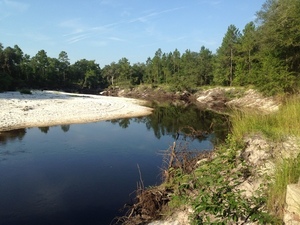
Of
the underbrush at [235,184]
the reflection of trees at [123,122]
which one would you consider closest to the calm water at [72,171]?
the underbrush at [235,184]

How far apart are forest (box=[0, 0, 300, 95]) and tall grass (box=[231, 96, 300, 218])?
501 cm

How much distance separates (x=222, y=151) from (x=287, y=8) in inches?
1356

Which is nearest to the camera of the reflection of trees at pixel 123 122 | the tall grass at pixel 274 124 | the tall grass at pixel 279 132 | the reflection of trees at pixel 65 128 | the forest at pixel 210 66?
the tall grass at pixel 279 132

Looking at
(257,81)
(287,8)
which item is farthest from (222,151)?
(257,81)

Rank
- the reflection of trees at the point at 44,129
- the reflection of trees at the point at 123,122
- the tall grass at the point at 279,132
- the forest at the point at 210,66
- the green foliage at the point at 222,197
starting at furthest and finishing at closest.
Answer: the forest at the point at 210,66 → the reflection of trees at the point at 123,122 → the reflection of trees at the point at 44,129 → the tall grass at the point at 279,132 → the green foliage at the point at 222,197

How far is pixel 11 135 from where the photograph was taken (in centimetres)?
2233

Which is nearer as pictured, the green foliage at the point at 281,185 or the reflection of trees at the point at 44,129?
the green foliage at the point at 281,185

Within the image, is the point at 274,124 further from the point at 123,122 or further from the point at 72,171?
the point at 123,122

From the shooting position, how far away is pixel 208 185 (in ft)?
22.1

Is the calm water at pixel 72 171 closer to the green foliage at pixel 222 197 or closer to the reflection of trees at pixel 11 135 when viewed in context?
the reflection of trees at pixel 11 135

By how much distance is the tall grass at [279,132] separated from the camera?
5566 mm

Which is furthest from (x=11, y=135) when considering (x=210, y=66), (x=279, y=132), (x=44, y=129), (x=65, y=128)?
(x=210, y=66)

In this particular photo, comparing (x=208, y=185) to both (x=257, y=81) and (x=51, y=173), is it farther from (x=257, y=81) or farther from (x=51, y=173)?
(x=257, y=81)

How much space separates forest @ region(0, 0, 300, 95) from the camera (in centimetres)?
3719
